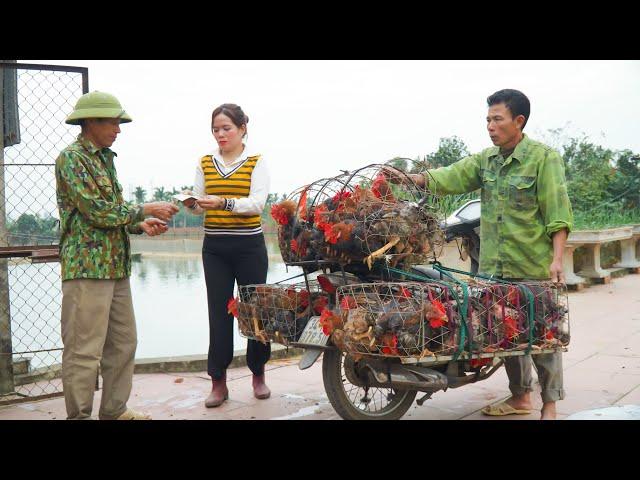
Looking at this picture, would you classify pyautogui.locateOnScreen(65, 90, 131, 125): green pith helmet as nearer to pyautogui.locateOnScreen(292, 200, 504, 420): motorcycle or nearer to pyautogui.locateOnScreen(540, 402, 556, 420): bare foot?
pyautogui.locateOnScreen(292, 200, 504, 420): motorcycle

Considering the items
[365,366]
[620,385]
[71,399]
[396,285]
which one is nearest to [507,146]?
[396,285]

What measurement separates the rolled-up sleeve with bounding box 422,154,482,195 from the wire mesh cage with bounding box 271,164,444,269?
339mm

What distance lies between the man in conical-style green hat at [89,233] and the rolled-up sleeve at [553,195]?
2070mm

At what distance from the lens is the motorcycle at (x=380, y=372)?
3.29 meters

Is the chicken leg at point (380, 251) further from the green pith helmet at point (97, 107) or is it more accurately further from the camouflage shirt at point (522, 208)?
the green pith helmet at point (97, 107)

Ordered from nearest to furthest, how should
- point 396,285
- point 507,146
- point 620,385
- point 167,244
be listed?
1. point 396,285
2. point 507,146
3. point 620,385
4. point 167,244

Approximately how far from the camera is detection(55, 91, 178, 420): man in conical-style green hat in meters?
3.35

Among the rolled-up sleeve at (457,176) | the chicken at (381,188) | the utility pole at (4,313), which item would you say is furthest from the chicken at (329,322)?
the utility pole at (4,313)

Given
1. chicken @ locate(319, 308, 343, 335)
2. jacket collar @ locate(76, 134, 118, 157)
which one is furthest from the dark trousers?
chicken @ locate(319, 308, 343, 335)

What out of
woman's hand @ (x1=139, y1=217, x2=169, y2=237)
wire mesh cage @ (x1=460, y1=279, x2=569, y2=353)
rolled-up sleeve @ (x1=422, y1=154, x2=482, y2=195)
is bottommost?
wire mesh cage @ (x1=460, y1=279, x2=569, y2=353)

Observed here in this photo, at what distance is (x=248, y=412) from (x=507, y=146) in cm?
223

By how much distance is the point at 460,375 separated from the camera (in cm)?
357

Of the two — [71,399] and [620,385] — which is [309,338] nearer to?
[71,399]

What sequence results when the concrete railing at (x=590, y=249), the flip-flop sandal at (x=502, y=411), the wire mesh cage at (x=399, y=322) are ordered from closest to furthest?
the wire mesh cage at (x=399, y=322) → the flip-flop sandal at (x=502, y=411) → the concrete railing at (x=590, y=249)
